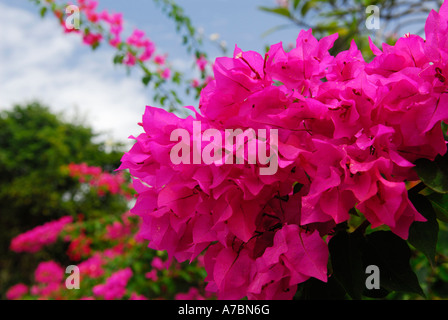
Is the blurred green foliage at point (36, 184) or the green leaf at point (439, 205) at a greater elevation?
the blurred green foliage at point (36, 184)

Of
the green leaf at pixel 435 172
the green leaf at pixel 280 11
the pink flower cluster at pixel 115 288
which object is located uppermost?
the green leaf at pixel 280 11

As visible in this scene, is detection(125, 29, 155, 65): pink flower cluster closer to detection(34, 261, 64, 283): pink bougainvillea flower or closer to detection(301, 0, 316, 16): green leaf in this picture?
detection(301, 0, 316, 16): green leaf

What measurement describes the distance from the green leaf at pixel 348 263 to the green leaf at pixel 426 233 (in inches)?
2.4

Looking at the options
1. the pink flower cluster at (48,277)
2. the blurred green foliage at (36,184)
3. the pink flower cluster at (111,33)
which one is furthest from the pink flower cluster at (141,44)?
the blurred green foliage at (36,184)

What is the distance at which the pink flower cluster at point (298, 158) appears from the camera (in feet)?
1.15

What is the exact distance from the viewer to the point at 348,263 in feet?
1.36

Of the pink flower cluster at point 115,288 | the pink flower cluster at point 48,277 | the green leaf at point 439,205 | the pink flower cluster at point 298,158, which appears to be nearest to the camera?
the pink flower cluster at point 298,158

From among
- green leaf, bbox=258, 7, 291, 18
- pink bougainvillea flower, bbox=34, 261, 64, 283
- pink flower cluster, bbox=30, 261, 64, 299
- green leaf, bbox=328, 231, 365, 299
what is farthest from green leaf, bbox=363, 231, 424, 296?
pink bougainvillea flower, bbox=34, 261, 64, 283

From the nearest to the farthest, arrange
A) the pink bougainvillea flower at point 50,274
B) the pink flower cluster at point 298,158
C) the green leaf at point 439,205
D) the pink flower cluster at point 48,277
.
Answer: the pink flower cluster at point 298,158 < the green leaf at point 439,205 < the pink flower cluster at point 48,277 < the pink bougainvillea flower at point 50,274

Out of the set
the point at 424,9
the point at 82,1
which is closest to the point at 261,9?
the point at 424,9

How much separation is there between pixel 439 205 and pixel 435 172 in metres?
0.11

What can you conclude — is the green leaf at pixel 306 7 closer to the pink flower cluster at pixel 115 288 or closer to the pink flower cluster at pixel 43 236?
the pink flower cluster at pixel 115 288

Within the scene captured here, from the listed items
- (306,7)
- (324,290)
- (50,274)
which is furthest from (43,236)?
(324,290)

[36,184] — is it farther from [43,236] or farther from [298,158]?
[298,158]
